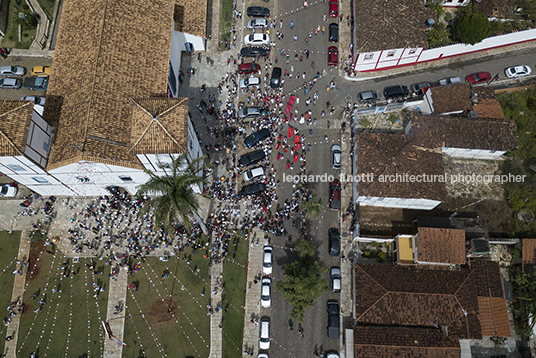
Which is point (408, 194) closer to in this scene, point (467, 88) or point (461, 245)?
point (461, 245)

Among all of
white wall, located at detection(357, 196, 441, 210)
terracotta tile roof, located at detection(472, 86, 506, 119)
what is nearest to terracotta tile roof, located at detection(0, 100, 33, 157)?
white wall, located at detection(357, 196, 441, 210)

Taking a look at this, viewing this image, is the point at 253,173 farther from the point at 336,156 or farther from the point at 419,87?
the point at 419,87

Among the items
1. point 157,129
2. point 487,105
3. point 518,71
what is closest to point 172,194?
point 157,129

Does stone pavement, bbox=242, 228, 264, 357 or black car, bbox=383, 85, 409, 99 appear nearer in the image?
stone pavement, bbox=242, 228, 264, 357

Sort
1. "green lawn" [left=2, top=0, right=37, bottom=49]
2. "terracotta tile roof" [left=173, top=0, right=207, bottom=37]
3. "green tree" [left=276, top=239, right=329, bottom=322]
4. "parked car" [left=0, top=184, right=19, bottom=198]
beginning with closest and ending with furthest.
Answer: "green tree" [left=276, top=239, right=329, bottom=322], "parked car" [left=0, top=184, right=19, bottom=198], "terracotta tile roof" [left=173, top=0, right=207, bottom=37], "green lawn" [left=2, top=0, right=37, bottom=49]

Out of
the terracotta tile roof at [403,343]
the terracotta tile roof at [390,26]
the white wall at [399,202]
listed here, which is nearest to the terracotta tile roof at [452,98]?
the terracotta tile roof at [390,26]

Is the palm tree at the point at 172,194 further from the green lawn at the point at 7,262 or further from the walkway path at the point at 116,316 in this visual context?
the green lawn at the point at 7,262

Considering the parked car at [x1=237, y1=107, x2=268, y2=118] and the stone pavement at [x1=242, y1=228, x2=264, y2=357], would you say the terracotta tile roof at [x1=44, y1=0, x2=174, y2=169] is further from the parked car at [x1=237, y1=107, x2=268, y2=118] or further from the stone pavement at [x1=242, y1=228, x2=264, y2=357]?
the stone pavement at [x1=242, y1=228, x2=264, y2=357]
